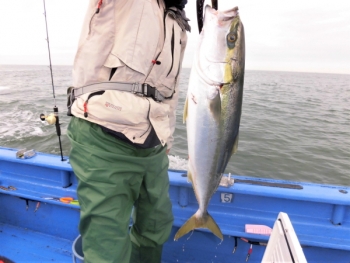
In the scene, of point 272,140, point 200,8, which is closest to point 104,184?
point 200,8

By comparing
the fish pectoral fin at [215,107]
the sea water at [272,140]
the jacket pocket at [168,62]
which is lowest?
the sea water at [272,140]

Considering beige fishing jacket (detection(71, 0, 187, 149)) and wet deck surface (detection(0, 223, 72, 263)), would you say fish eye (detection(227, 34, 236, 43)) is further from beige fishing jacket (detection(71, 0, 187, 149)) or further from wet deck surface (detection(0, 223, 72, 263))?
wet deck surface (detection(0, 223, 72, 263))

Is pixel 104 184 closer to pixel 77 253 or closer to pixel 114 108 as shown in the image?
pixel 114 108

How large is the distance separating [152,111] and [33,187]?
6.94ft

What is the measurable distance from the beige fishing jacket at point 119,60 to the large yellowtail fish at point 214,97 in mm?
293

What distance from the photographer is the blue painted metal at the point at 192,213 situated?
249cm

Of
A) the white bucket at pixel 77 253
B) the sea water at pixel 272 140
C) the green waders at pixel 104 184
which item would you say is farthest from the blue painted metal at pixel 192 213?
the sea water at pixel 272 140

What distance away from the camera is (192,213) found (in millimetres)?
2723

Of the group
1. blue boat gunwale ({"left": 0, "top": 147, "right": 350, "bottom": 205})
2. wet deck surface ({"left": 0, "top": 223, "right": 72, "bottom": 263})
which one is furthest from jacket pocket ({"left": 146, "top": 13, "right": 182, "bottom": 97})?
wet deck surface ({"left": 0, "top": 223, "right": 72, "bottom": 263})

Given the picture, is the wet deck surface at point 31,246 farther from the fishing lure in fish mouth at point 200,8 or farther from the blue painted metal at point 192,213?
the fishing lure in fish mouth at point 200,8

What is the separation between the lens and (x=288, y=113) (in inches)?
553

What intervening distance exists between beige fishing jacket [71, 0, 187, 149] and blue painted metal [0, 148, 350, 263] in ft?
4.18

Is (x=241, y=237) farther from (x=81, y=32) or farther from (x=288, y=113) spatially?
(x=288, y=113)

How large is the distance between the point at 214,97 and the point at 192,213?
4.65ft
